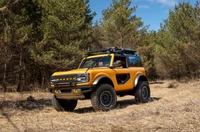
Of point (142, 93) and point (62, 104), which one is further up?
point (142, 93)

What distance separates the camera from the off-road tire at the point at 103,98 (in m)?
8.16

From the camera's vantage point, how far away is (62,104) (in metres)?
9.31

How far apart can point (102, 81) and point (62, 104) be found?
5.89 feet

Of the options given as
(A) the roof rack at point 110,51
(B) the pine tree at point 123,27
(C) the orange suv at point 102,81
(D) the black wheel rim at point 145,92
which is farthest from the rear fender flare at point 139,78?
(B) the pine tree at point 123,27

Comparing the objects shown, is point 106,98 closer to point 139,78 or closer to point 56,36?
point 139,78

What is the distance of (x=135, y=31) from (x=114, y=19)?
9.67 feet

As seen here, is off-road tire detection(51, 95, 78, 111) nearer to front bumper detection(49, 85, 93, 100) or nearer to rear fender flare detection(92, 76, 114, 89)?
front bumper detection(49, 85, 93, 100)

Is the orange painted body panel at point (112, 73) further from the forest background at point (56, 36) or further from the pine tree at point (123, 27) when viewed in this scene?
the pine tree at point (123, 27)

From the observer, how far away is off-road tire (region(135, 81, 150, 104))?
33.1 feet

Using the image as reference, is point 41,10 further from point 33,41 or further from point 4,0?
point 4,0

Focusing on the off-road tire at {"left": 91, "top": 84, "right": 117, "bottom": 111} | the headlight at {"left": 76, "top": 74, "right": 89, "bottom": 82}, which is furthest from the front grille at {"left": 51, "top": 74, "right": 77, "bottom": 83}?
the off-road tire at {"left": 91, "top": 84, "right": 117, "bottom": 111}

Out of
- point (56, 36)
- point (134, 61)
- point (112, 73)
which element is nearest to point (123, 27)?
point (56, 36)

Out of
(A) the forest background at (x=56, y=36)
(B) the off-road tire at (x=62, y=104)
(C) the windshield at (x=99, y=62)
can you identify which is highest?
(A) the forest background at (x=56, y=36)

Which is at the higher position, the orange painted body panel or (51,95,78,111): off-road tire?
the orange painted body panel
